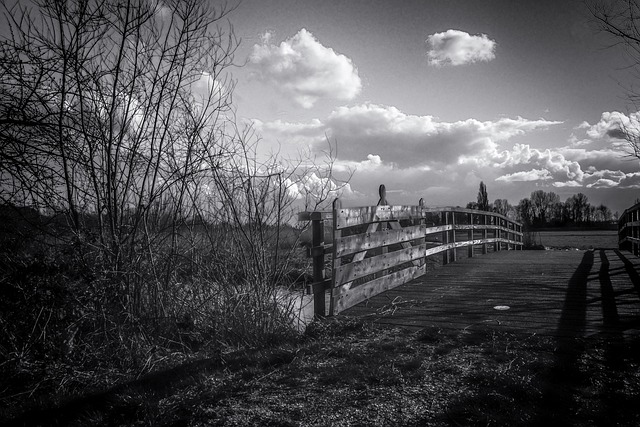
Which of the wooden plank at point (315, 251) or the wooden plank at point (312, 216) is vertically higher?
the wooden plank at point (312, 216)

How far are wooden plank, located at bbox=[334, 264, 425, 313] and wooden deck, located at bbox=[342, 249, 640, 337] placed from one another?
0.31 ft

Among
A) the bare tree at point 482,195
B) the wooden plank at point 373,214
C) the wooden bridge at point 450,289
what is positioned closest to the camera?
→ the wooden bridge at point 450,289

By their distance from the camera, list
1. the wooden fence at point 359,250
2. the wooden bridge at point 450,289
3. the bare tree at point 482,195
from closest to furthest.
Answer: the wooden bridge at point 450,289 < the wooden fence at point 359,250 < the bare tree at point 482,195

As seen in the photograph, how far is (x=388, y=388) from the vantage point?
9.59 ft


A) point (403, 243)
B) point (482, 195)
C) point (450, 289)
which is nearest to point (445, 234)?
point (403, 243)

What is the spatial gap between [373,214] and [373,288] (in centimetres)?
103

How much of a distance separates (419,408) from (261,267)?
248cm

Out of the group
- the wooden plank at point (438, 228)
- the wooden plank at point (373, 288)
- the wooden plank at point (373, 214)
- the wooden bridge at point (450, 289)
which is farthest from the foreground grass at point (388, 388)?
the wooden plank at point (438, 228)

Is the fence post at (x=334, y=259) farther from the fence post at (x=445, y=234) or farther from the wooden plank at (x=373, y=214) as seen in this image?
the fence post at (x=445, y=234)

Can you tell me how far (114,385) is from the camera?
3229mm

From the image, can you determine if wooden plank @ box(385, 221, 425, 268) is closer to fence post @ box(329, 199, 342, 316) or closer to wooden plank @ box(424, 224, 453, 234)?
wooden plank @ box(424, 224, 453, 234)

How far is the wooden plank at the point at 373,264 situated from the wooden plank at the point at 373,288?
5.7 inches

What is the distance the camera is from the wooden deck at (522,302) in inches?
170

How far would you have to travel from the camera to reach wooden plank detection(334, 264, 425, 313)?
5120 mm
